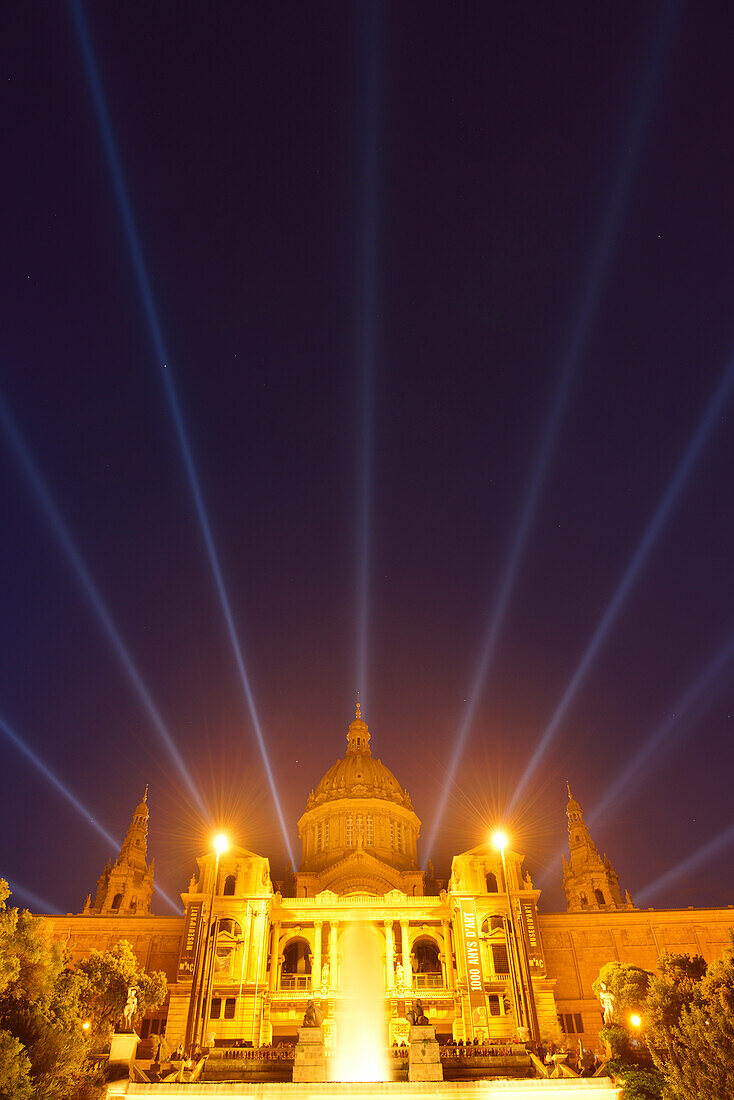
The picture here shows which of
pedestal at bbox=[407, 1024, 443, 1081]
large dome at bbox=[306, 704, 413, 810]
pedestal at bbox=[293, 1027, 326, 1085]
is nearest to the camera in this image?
pedestal at bbox=[407, 1024, 443, 1081]

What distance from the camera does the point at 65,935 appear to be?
64125mm

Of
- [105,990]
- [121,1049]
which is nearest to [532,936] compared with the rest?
[105,990]

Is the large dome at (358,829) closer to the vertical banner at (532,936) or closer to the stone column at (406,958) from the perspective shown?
the stone column at (406,958)

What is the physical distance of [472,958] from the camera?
54.9 m

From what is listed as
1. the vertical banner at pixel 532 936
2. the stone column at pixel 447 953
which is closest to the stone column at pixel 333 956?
the stone column at pixel 447 953

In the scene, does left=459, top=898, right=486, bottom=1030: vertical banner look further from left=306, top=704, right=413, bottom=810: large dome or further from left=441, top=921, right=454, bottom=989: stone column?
left=306, top=704, right=413, bottom=810: large dome

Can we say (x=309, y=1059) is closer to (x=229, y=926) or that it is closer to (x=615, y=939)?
(x=229, y=926)

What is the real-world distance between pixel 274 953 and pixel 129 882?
2378 cm

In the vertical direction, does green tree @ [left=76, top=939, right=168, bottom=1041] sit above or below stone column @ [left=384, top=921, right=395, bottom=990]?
below

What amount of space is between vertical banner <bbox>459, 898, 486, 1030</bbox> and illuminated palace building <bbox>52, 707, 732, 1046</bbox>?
0.09 meters

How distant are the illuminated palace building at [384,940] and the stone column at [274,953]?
112mm

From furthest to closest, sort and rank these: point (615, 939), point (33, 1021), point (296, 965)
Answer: point (615, 939) → point (296, 965) → point (33, 1021)

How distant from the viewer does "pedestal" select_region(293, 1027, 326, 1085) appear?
26922 mm

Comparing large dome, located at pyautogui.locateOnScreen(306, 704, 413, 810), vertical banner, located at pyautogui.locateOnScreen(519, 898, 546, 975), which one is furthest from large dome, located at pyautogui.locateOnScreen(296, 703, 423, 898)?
vertical banner, located at pyautogui.locateOnScreen(519, 898, 546, 975)
